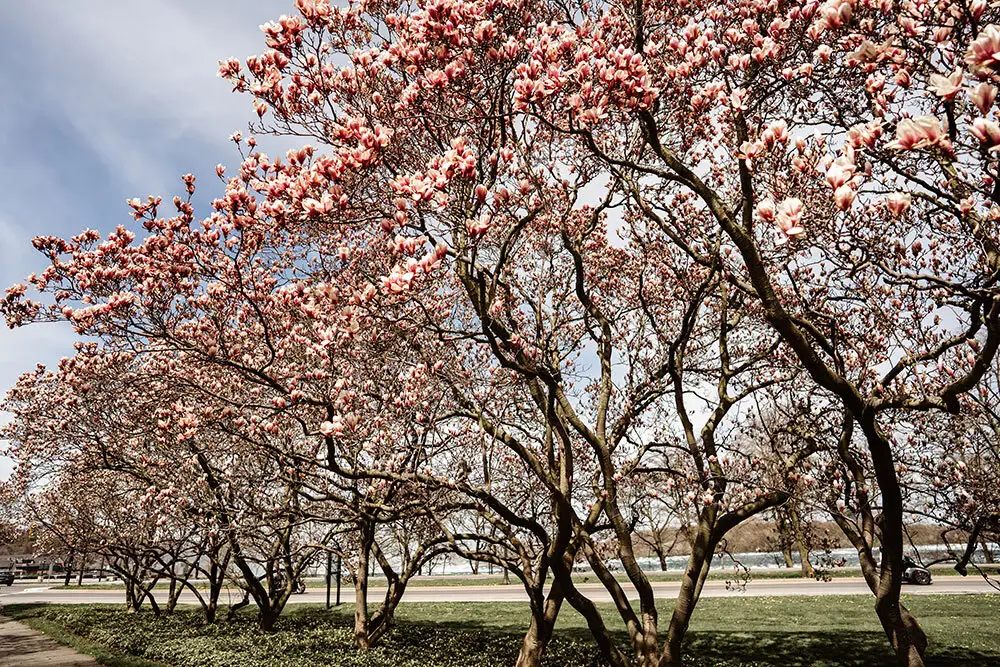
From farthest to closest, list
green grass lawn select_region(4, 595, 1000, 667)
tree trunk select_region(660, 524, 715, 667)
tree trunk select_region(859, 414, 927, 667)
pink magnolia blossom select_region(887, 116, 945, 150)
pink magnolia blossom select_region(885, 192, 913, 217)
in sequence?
green grass lawn select_region(4, 595, 1000, 667) < tree trunk select_region(660, 524, 715, 667) < tree trunk select_region(859, 414, 927, 667) < pink magnolia blossom select_region(885, 192, 913, 217) < pink magnolia blossom select_region(887, 116, 945, 150)

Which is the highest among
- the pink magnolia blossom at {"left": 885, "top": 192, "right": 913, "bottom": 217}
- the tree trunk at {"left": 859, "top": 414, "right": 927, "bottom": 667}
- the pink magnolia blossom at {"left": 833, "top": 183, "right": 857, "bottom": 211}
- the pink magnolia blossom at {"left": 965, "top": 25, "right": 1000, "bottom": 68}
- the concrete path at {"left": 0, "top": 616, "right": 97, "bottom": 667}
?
the pink magnolia blossom at {"left": 965, "top": 25, "right": 1000, "bottom": 68}

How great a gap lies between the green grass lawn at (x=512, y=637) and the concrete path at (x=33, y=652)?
0.34m

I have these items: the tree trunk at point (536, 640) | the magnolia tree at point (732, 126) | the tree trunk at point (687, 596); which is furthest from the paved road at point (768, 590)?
the magnolia tree at point (732, 126)

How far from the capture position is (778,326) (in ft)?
15.4

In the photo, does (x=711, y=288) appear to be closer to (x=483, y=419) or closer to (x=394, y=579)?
(x=483, y=419)

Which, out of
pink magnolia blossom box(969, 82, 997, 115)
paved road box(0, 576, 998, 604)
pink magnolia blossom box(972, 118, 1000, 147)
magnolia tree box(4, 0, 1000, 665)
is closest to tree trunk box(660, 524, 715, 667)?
magnolia tree box(4, 0, 1000, 665)

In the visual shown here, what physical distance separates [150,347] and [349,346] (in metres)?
2.23

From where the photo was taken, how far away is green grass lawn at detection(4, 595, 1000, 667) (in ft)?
32.1

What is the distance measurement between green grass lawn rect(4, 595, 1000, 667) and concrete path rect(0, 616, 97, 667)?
13.4 inches

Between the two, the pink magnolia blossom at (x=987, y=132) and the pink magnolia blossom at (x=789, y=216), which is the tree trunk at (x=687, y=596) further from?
the pink magnolia blossom at (x=987, y=132)

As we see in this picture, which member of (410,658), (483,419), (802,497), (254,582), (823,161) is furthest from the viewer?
(254,582)

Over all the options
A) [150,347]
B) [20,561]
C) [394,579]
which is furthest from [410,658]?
[20,561]

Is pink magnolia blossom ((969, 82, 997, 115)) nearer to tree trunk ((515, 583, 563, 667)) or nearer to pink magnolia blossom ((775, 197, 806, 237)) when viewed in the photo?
pink magnolia blossom ((775, 197, 806, 237))

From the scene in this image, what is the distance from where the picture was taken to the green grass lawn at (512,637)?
9773 millimetres
